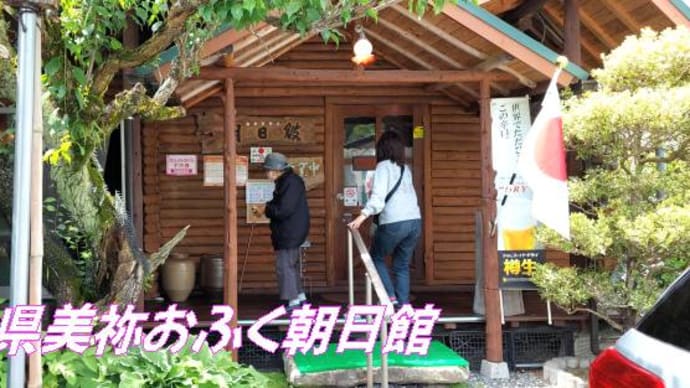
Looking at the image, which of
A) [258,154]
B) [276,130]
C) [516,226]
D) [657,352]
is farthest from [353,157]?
[657,352]

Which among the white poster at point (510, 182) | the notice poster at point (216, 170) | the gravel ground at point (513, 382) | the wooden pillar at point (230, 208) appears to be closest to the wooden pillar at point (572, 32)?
the white poster at point (510, 182)

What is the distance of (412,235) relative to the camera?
620cm

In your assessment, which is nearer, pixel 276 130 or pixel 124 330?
pixel 124 330

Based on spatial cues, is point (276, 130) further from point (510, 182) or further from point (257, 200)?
point (510, 182)

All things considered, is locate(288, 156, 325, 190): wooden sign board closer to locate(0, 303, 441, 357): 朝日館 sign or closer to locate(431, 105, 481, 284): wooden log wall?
locate(431, 105, 481, 284): wooden log wall

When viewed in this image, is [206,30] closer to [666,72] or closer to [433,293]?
[666,72]

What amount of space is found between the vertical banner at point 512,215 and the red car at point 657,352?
13.5ft

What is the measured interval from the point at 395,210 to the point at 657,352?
4259 millimetres

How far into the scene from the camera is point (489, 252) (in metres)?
6.14

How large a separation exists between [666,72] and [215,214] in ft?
17.3

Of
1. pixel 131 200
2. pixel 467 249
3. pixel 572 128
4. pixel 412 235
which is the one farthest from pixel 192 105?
pixel 572 128

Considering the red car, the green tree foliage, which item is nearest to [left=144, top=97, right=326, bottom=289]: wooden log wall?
the green tree foliage

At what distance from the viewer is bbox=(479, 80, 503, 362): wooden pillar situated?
242 inches

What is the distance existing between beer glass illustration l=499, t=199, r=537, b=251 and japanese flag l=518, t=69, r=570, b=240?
2.81ft
